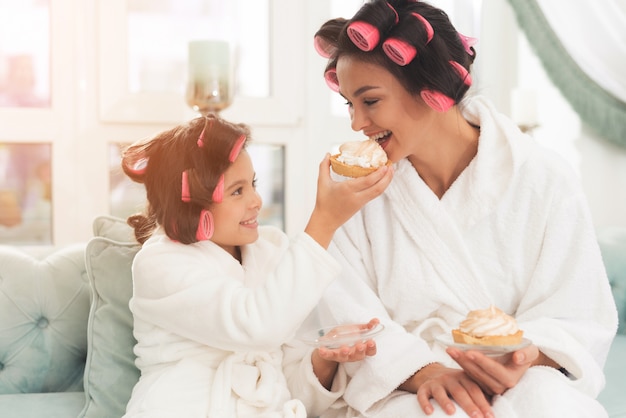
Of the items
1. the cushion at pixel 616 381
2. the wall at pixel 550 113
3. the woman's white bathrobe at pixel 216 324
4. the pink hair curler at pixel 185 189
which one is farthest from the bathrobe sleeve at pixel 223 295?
the wall at pixel 550 113

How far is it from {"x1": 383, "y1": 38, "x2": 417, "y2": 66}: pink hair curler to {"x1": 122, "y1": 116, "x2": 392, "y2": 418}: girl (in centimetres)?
25

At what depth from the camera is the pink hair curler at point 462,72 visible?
1.76 m

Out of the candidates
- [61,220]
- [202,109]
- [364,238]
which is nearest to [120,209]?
[61,220]

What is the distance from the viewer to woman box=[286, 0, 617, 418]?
1.68 meters

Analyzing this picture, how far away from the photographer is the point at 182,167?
1.71m

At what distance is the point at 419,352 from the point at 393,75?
617mm

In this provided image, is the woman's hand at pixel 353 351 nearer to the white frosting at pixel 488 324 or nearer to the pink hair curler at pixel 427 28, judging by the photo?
the white frosting at pixel 488 324

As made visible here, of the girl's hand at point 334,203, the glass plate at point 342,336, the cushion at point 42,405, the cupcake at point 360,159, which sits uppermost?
the cupcake at point 360,159

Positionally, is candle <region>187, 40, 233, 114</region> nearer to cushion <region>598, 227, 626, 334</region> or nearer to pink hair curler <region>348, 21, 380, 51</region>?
pink hair curler <region>348, 21, 380, 51</region>

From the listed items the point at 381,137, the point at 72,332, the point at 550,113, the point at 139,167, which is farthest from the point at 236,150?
the point at 550,113

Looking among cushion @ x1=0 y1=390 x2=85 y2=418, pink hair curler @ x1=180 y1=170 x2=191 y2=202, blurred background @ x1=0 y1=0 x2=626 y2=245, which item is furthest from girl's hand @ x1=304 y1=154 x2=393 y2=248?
blurred background @ x1=0 y1=0 x2=626 y2=245

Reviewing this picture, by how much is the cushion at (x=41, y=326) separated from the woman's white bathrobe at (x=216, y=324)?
52 centimetres

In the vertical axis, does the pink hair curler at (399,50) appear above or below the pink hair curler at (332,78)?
above

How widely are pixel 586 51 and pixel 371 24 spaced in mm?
1919
